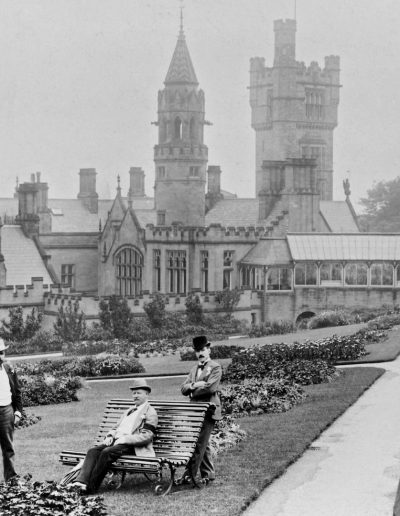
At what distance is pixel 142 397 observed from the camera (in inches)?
613

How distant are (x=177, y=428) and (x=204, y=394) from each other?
23.3 inches

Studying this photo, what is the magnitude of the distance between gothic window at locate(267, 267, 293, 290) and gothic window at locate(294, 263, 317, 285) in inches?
15.8

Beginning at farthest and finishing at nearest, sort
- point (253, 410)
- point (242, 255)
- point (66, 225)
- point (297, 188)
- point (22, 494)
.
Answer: point (66, 225) < point (297, 188) < point (242, 255) < point (253, 410) < point (22, 494)

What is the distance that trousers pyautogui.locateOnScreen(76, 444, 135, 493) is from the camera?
1482cm

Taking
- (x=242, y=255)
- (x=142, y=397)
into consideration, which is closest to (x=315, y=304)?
(x=242, y=255)

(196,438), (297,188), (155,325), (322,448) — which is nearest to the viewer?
(196,438)

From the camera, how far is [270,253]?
69.2 meters

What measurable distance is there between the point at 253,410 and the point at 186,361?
13.3m

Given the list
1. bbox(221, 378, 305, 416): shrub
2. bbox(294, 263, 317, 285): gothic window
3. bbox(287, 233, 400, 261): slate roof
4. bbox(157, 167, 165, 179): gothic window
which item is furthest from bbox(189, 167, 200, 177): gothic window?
Answer: bbox(221, 378, 305, 416): shrub

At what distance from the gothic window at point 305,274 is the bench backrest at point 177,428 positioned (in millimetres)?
52505

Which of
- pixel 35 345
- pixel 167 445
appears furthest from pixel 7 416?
pixel 35 345

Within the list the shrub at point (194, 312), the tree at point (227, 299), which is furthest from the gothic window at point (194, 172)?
the shrub at point (194, 312)

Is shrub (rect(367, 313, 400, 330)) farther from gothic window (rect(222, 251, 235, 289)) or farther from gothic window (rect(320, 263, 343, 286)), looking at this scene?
gothic window (rect(222, 251, 235, 289))

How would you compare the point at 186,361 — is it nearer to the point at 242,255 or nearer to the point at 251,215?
the point at 242,255
